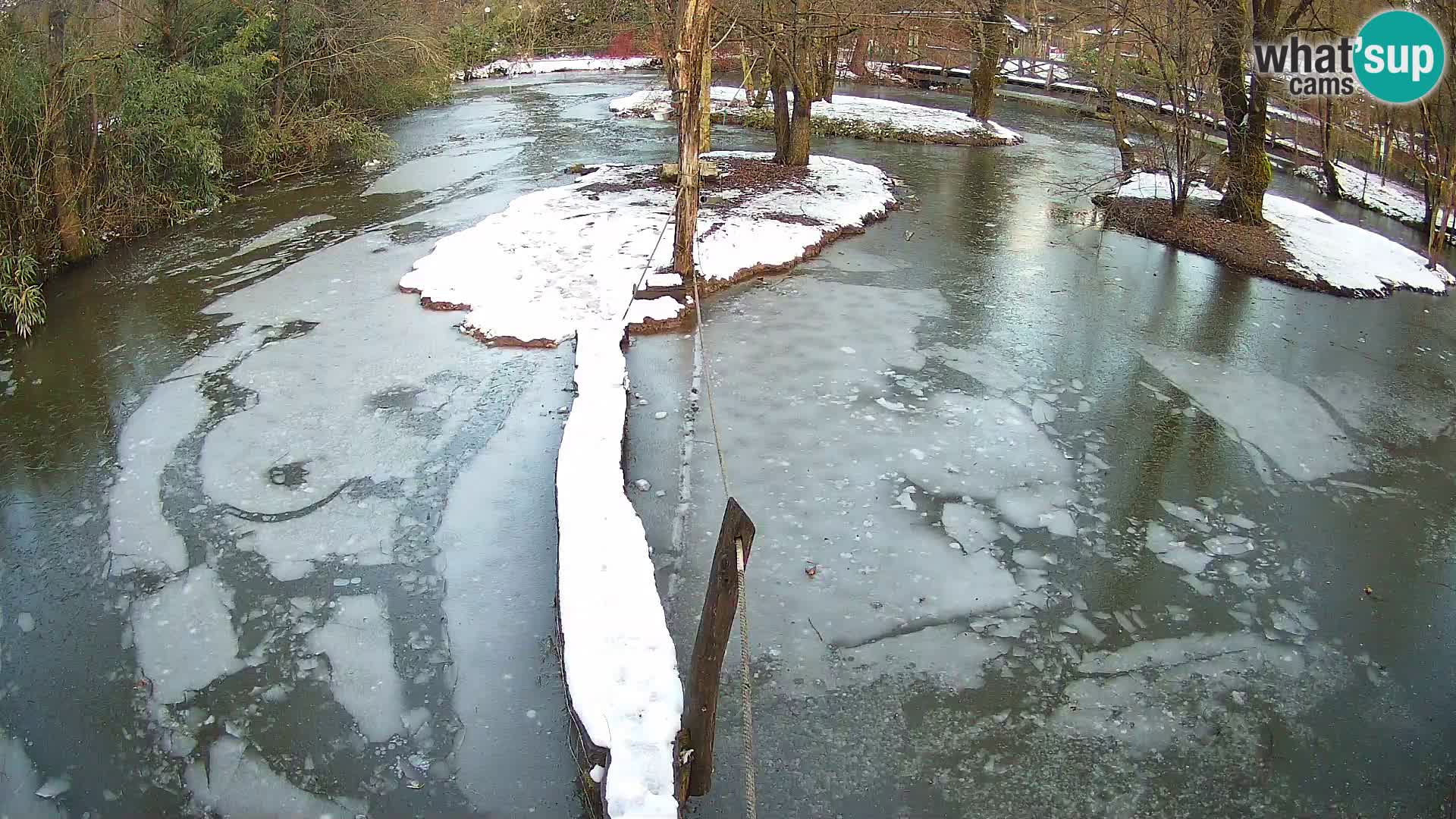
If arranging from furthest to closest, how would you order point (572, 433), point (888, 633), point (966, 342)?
point (966, 342) < point (572, 433) < point (888, 633)

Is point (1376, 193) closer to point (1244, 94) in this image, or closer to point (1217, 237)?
point (1244, 94)

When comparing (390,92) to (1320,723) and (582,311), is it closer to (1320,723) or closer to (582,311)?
(582,311)

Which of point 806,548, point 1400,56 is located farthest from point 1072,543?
point 1400,56

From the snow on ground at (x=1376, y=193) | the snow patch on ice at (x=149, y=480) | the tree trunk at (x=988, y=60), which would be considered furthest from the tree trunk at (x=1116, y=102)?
the snow patch on ice at (x=149, y=480)

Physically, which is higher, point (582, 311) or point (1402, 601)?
point (582, 311)

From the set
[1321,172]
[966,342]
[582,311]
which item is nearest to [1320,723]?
[966,342]

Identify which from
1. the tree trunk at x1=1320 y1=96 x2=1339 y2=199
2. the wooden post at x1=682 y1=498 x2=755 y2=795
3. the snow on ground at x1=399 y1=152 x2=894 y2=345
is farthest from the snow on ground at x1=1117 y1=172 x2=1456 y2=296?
the wooden post at x1=682 y1=498 x2=755 y2=795
